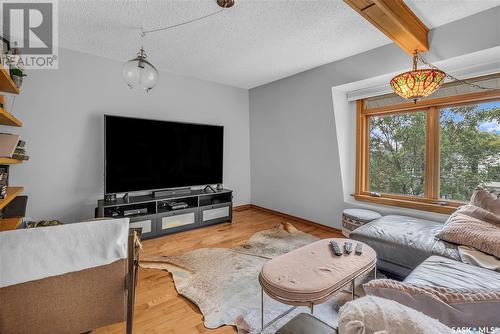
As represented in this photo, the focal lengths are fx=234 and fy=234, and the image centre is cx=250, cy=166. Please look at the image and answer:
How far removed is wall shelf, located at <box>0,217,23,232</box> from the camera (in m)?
1.69

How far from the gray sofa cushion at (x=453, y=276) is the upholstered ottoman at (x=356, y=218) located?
42.7 inches

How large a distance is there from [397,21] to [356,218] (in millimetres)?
1991

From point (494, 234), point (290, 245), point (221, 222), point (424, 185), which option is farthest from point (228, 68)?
point (494, 234)

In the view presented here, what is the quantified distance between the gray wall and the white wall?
1700mm

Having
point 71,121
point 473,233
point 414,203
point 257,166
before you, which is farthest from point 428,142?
point 71,121

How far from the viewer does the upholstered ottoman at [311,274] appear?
4.34 feet

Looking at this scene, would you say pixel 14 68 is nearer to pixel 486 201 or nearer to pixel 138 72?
pixel 138 72

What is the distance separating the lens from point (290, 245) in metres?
2.89

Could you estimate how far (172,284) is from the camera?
2.08 metres

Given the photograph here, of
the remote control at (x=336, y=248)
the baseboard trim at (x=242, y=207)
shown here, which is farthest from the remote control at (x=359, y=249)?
the baseboard trim at (x=242, y=207)

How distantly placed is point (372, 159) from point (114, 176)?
351 cm

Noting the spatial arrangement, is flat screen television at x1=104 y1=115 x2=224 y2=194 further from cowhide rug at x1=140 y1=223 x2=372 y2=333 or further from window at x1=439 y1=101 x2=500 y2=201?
window at x1=439 y1=101 x2=500 y2=201

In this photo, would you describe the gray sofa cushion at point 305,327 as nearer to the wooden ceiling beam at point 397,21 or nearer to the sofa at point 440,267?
the sofa at point 440,267

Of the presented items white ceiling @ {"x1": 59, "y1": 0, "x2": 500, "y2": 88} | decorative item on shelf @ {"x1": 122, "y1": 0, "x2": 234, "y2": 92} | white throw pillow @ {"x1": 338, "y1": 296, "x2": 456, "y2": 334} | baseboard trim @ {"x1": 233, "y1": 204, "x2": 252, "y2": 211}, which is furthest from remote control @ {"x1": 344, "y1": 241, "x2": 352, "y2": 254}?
baseboard trim @ {"x1": 233, "y1": 204, "x2": 252, "y2": 211}
